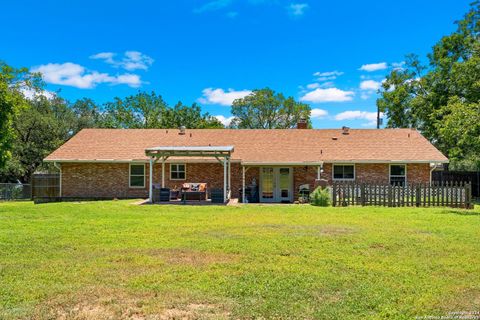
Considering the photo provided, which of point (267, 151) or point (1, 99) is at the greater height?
point (1, 99)

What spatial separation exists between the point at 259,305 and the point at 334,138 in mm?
23233

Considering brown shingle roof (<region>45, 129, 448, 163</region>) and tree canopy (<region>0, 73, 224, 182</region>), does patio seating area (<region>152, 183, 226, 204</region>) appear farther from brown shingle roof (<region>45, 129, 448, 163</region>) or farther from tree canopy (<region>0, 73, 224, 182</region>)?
tree canopy (<region>0, 73, 224, 182</region>)

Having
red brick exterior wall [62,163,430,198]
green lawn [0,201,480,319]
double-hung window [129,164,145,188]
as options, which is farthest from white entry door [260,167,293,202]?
green lawn [0,201,480,319]

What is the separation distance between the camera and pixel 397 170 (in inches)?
957

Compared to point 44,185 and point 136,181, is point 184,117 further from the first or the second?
point 136,181

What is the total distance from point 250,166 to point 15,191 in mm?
16379

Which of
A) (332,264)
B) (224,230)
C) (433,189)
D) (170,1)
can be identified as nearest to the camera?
(332,264)

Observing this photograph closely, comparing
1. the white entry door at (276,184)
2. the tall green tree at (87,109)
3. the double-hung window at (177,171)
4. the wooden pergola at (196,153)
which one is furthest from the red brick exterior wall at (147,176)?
the tall green tree at (87,109)

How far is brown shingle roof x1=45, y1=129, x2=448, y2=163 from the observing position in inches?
945

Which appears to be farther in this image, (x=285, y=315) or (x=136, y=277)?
(x=136, y=277)

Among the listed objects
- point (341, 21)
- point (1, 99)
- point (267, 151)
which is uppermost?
point (341, 21)

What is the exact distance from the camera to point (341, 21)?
69.7ft

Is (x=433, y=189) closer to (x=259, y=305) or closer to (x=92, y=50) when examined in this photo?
(x=259, y=305)

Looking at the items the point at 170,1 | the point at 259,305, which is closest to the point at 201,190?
the point at 170,1
